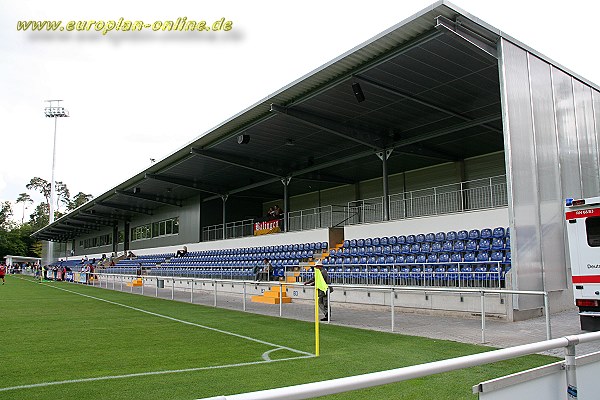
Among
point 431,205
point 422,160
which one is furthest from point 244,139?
point 422,160

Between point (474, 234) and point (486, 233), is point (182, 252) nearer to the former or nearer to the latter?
point (474, 234)

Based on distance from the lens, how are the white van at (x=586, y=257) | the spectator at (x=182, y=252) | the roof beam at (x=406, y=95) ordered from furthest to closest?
1. the spectator at (x=182, y=252)
2. the roof beam at (x=406, y=95)
3. the white van at (x=586, y=257)

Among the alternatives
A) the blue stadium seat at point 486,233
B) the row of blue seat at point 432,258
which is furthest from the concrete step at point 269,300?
the blue stadium seat at point 486,233

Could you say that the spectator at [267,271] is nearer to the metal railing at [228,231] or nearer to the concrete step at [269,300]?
the concrete step at [269,300]

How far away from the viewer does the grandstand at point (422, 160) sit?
1382cm

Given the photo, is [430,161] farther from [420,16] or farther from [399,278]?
[420,16]

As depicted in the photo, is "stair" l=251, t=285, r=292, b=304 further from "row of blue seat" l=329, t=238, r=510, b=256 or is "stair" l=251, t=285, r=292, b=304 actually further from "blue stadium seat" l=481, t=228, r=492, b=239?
"blue stadium seat" l=481, t=228, r=492, b=239

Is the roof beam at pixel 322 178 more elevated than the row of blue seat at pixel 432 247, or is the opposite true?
the roof beam at pixel 322 178

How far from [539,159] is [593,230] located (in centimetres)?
501

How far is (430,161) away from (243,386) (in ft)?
77.7

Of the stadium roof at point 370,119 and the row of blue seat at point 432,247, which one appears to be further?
the row of blue seat at point 432,247

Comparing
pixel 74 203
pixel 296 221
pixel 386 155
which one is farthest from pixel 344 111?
pixel 74 203

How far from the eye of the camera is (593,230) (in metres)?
10.1

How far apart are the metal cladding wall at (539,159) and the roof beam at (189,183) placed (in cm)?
2566
